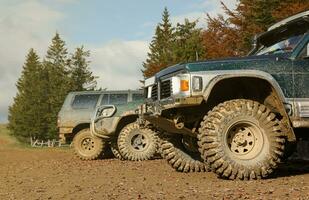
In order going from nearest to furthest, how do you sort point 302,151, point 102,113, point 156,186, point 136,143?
point 156,186, point 302,151, point 136,143, point 102,113

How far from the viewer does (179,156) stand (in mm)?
10117

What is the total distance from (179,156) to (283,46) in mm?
2552

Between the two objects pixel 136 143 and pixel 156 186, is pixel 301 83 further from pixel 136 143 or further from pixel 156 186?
pixel 136 143

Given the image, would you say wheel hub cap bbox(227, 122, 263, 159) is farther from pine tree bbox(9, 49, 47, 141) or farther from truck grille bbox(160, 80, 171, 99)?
pine tree bbox(9, 49, 47, 141)

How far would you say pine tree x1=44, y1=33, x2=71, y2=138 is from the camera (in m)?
58.8

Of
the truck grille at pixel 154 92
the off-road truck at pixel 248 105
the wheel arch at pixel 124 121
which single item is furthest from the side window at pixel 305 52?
the wheel arch at pixel 124 121

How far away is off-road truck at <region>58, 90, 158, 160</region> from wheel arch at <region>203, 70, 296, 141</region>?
447cm

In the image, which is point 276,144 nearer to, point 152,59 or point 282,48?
point 282,48

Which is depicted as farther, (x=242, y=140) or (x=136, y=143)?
(x=136, y=143)

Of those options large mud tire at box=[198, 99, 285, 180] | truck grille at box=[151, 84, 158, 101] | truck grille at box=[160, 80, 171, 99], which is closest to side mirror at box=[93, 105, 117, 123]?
truck grille at box=[151, 84, 158, 101]

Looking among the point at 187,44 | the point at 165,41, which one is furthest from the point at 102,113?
the point at 165,41

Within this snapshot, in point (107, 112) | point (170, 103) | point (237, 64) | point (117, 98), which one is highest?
point (117, 98)

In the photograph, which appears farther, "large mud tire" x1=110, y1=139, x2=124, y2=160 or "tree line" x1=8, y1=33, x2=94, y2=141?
"tree line" x1=8, y1=33, x2=94, y2=141

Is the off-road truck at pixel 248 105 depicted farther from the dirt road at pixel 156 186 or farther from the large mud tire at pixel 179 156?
the large mud tire at pixel 179 156
